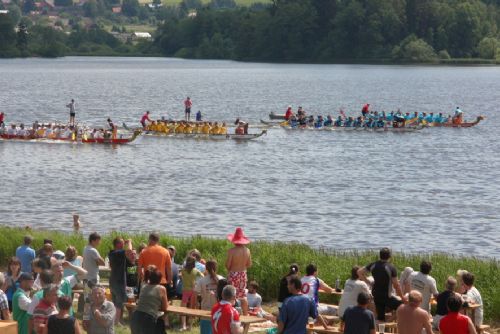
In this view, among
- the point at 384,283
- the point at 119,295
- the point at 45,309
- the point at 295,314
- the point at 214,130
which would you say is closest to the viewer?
the point at 45,309

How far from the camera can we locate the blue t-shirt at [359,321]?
12203mm

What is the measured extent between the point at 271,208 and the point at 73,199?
779 cm

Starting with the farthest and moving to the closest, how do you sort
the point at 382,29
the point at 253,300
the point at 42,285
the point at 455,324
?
the point at 382,29 < the point at 253,300 < the point at 42,285 < the point at 455,324

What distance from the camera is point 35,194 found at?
42500 millimetres

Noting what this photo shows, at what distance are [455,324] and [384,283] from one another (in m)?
3.23

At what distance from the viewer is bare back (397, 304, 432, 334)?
40.9 feet

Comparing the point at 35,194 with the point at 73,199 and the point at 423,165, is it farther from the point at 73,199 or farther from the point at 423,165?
the point at 423,165

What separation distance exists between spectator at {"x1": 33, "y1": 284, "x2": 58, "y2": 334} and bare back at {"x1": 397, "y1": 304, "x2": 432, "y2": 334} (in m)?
4.07

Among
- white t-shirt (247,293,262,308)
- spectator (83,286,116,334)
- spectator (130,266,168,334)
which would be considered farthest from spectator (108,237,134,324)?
spectator (83,286,116,334)

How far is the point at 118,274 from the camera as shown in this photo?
1614 cm

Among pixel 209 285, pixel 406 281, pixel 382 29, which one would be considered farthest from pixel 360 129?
pixel 382 29

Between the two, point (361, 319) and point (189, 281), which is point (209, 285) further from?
point (361, 319)

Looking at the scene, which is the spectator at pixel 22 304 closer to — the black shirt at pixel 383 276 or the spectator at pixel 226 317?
the spectator at pixel 226 317

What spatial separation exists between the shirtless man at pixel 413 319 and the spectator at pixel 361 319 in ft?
1.65
